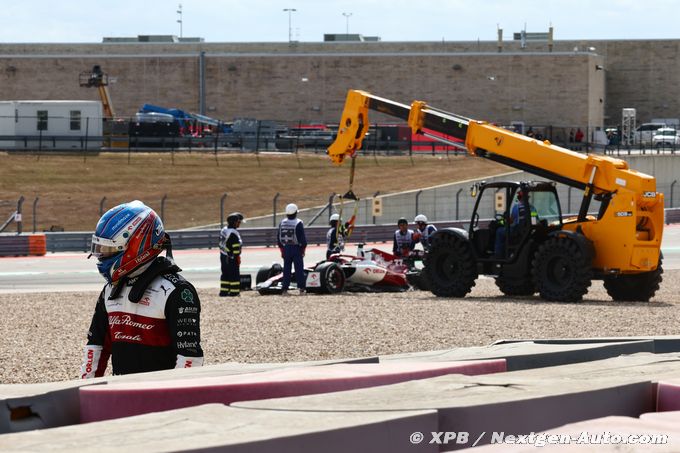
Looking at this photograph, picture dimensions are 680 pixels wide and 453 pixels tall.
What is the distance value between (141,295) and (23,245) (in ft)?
99.9

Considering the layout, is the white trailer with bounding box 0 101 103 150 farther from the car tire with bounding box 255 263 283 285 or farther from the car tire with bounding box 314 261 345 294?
the car tire with bounding box 314 261 345 294

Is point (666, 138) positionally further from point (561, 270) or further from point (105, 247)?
point (105, 247)

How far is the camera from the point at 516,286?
21.6 meters

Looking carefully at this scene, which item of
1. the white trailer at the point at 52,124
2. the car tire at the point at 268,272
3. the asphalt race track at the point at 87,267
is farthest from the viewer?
the white trailer at the point at 52,124

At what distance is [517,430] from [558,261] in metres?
17.0

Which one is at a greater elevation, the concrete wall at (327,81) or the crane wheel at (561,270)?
the concrete wall at (327,81)

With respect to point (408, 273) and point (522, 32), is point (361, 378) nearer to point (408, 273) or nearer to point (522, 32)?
point (408, 273)

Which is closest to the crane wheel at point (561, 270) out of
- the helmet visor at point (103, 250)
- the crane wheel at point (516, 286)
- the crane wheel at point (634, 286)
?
the crane wheel at point (516, 286)

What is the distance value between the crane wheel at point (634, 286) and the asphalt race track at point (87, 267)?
27.6 feet

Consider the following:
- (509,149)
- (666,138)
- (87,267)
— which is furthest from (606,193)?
(666,138)

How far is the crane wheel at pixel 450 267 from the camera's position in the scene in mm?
21750

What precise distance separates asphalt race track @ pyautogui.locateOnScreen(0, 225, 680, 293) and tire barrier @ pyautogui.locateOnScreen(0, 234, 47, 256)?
15.7 inches

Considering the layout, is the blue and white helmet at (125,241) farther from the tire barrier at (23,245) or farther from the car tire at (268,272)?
Result: the tire barrier at (23,245)

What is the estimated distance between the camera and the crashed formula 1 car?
22.5 meters
